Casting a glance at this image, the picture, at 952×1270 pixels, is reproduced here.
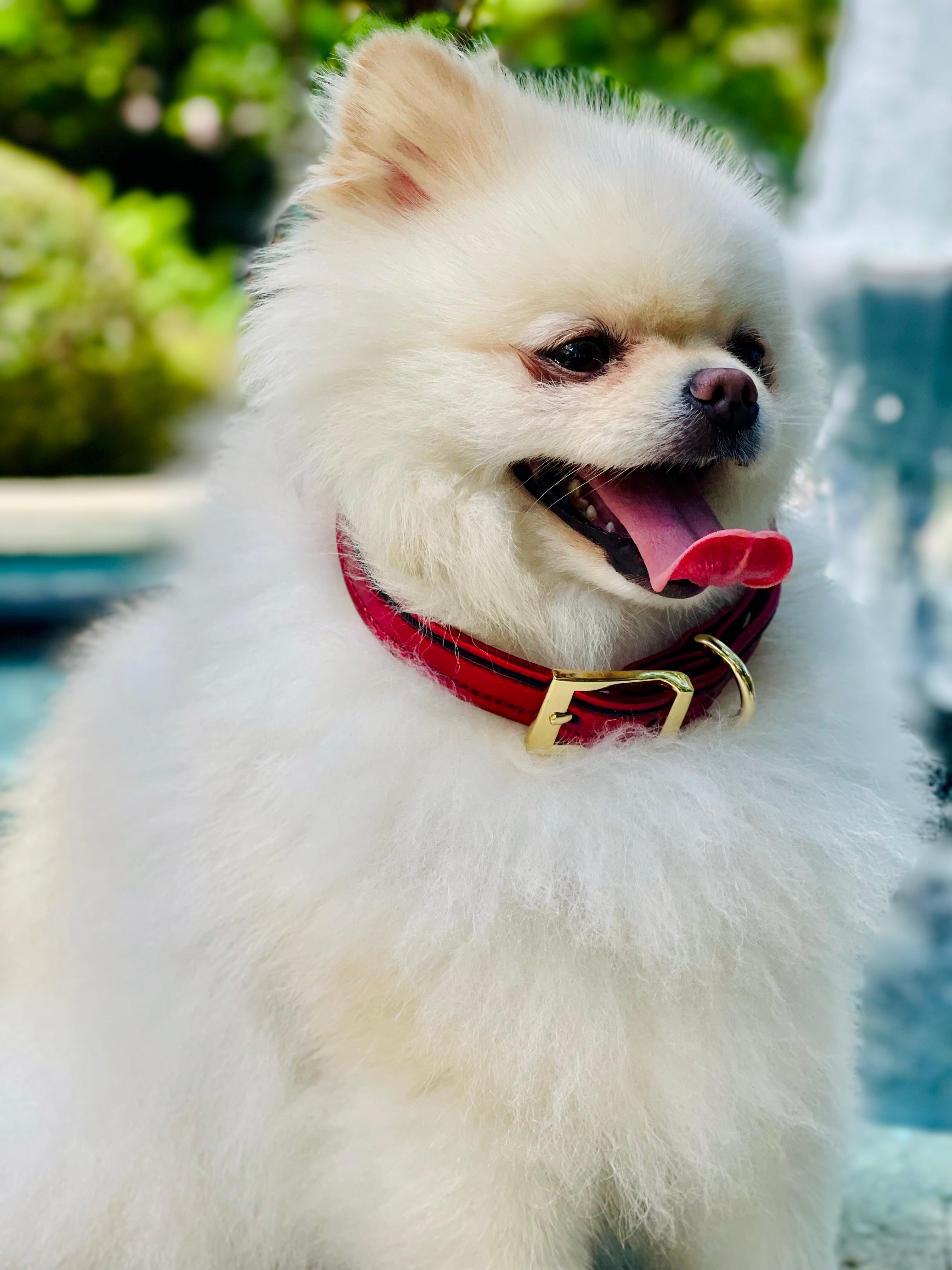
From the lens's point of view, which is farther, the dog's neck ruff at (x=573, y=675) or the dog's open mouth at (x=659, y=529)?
the dog's neck ruff at (x=573, y=675)

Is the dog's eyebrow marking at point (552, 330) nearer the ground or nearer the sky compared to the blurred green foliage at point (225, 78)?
nearer the ground

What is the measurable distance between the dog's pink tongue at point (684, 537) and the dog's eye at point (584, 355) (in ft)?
0.42

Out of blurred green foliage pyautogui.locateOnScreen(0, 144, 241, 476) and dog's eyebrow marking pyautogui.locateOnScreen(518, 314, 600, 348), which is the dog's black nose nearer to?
dog's eyebrow marking pyautogui.locateOnScreen(518, 314, 600, 348)

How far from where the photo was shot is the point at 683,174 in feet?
5.16

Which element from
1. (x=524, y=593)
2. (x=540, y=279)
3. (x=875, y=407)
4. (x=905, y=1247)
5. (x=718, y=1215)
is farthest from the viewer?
(x=875, y=407)

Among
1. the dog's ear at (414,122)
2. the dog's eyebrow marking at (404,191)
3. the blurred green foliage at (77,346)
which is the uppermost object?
the dog's ear at (414,122)

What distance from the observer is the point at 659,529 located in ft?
5.11

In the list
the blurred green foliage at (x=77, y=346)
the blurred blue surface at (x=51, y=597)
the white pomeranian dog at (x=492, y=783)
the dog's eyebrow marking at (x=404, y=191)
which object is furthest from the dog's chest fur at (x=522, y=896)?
the blurred green foliage at (x=77, y=346)

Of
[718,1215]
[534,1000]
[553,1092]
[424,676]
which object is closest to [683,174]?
[424,676]

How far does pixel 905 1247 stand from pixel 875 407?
3.59 meters

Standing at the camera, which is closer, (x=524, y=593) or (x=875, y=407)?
(x=524, y=593)

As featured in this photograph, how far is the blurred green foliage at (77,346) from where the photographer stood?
26.8 ft

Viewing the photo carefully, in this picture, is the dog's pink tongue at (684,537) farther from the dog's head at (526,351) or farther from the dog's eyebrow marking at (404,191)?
the dog's eyebrow marking at (404,191)

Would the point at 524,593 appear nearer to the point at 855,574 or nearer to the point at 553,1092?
the point at 553,1092
